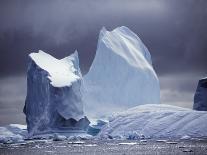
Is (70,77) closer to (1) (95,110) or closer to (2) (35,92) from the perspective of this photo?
(2) (35,92)

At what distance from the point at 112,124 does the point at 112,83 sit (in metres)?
19.8

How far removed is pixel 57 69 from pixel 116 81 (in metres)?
22.1

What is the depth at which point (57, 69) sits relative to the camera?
345 ft

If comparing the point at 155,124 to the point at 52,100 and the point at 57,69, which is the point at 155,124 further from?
the point at 57,69

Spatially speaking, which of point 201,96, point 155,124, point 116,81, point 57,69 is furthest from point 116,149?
point 116,81

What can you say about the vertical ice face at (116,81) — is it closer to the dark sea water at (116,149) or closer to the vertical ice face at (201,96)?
the vertical ice face at (201,96)

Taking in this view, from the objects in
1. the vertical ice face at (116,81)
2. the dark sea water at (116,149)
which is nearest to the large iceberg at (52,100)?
the dark sea water at (116,149)

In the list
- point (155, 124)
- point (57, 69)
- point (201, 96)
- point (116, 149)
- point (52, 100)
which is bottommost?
point (116, 149)

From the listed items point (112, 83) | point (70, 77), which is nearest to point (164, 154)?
point (70, 77)

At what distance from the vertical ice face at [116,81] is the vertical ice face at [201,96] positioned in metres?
18.5

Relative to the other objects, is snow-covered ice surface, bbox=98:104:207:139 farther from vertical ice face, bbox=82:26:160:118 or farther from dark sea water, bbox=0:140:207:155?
dark sea water, bbox=0:140:207:155

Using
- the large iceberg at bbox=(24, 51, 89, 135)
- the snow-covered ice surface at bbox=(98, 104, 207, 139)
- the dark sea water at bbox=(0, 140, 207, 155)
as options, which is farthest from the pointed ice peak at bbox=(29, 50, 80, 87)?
the dark sea water at bbox=(0, 140, 207, 155)

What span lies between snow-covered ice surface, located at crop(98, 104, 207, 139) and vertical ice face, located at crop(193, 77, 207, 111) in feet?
23.1

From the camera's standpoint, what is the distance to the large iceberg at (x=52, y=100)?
9388 centimetres
